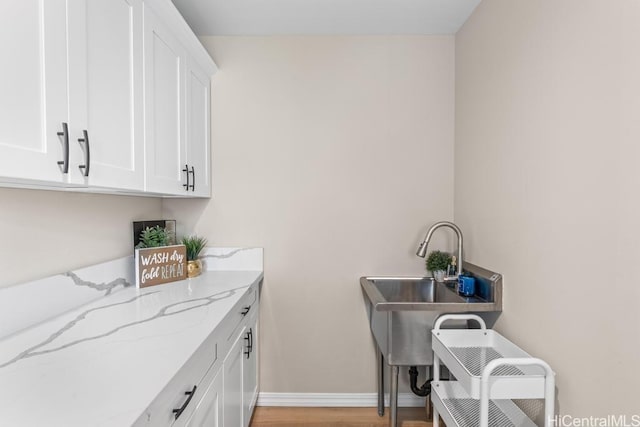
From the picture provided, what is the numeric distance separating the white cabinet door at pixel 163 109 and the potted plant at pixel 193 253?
0.46 meters

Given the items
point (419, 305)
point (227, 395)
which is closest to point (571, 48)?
Answer: point (419, 305)

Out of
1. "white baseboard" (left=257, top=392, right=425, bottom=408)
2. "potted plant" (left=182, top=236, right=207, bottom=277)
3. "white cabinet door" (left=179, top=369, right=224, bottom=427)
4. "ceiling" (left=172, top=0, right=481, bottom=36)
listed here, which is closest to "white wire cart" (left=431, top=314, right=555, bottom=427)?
"white baseboard" (left=257, top=392, right=425, bottom=408)

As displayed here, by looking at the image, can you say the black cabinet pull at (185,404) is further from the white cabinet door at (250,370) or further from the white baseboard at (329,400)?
the white baseboard at (329,400)

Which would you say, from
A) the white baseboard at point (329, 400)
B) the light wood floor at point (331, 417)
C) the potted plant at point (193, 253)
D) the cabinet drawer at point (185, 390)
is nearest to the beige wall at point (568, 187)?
the light wood floor at point (331, 417)

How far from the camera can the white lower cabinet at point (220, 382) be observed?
95 cm

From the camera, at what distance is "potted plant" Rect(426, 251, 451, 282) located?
2.28 metres

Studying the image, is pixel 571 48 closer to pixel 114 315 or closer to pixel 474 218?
pixel 474 218

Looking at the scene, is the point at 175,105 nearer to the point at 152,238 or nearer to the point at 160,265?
the point at 152,238

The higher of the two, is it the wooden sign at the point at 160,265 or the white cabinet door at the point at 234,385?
the wooden sign at the point at 160,265

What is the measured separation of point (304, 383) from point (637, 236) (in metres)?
2.01

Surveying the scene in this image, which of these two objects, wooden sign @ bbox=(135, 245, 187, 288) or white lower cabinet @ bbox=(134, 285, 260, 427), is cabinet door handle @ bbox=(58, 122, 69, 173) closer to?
white lower cabinet @ bbox=(134, 285, 260, 427)

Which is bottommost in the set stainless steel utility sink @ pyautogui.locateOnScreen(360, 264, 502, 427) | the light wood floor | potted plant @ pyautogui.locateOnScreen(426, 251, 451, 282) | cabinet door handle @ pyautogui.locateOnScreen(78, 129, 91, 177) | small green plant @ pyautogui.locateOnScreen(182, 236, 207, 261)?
the light wood floor

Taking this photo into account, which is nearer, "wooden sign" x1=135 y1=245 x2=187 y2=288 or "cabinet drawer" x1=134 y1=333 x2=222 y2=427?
"cabinet drawer" x1=134 y1=333 x2=222 y2=427

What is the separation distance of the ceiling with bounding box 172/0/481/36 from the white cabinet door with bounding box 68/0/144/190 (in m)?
0.76
